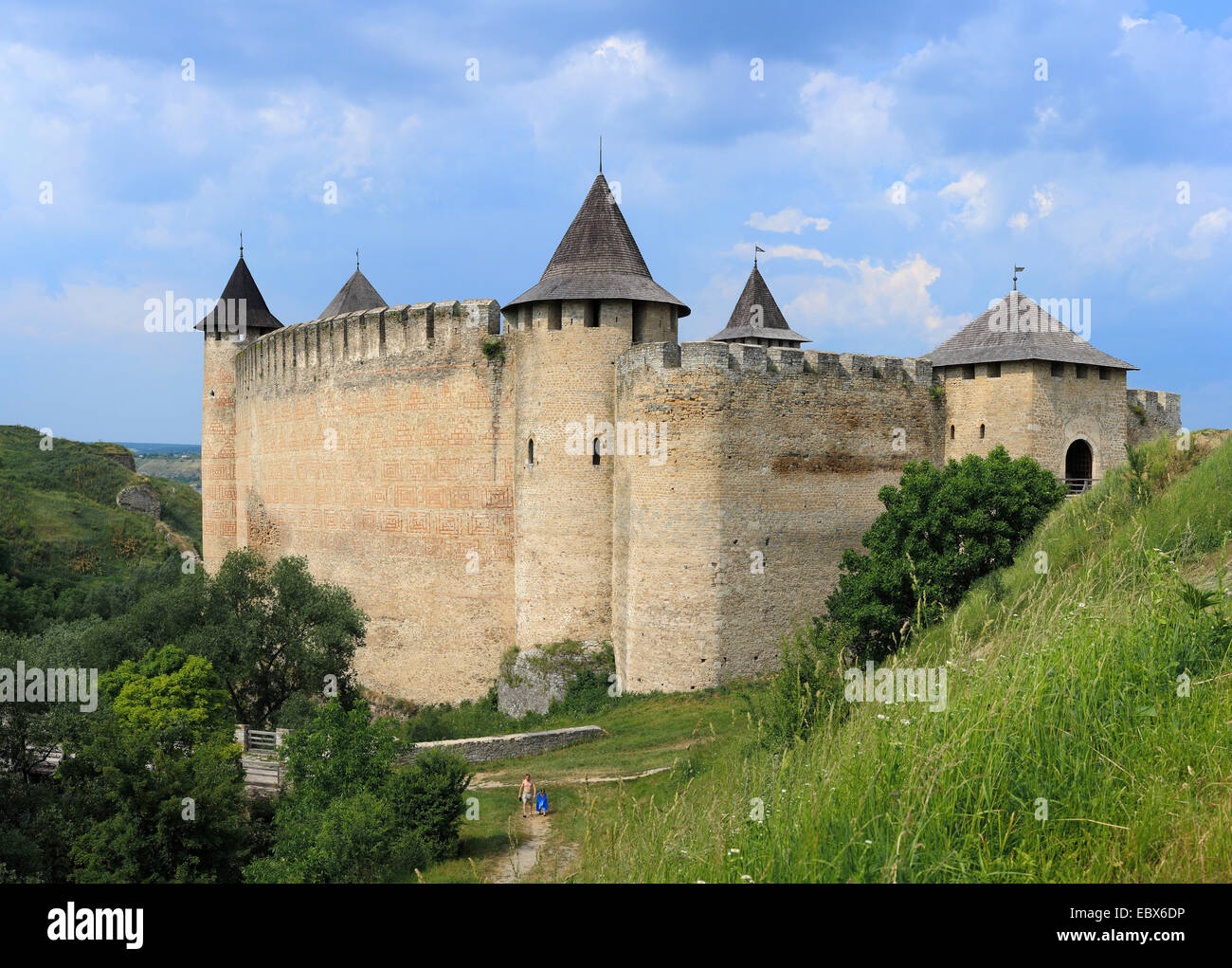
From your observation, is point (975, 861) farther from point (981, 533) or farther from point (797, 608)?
point (797, 608)

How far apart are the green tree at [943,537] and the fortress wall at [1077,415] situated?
3026 mm

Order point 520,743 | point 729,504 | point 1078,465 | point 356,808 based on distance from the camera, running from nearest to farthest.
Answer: point 356,808, point 520,743, point 729,504, point 1078,465

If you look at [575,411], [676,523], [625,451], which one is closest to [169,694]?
[575,411]

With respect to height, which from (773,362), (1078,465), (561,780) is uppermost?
(773,362)

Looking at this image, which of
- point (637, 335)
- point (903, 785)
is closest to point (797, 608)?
point (637, 335)

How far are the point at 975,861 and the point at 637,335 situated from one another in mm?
17614

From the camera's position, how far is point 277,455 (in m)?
29.6

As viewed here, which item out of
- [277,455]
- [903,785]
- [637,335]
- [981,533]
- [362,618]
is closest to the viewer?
[903,785]

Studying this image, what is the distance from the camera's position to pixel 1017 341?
1972 cm

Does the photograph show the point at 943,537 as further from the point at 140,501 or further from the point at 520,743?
the point at 140,501

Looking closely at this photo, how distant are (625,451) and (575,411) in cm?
185

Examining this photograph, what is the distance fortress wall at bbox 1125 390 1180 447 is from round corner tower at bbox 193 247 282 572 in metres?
29.8
